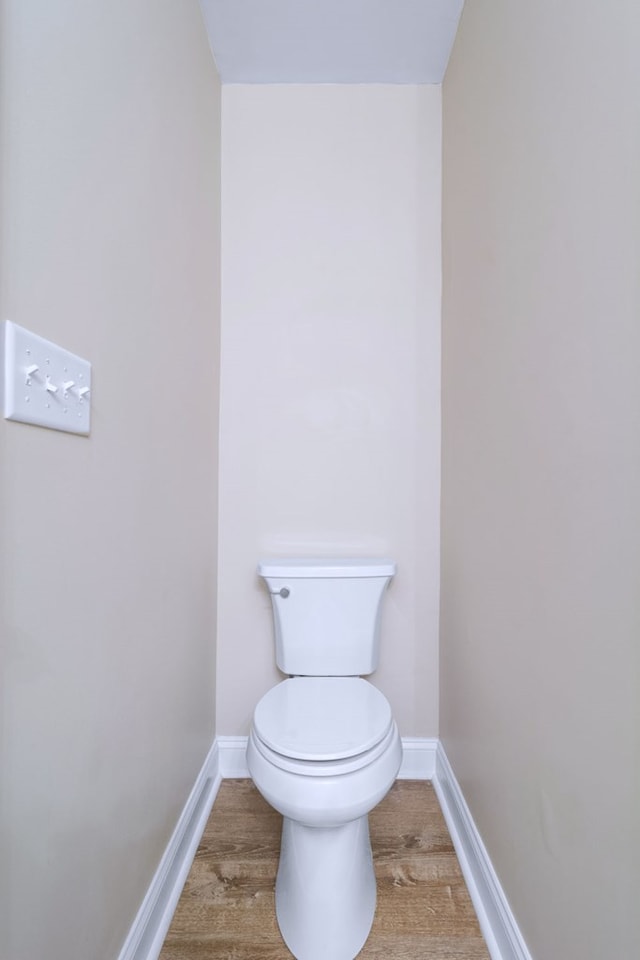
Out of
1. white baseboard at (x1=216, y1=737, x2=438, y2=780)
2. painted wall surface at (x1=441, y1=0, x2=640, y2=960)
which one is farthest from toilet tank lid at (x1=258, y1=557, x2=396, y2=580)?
white baseboard at (x1=216, y1=737, x2=438, y2=780)

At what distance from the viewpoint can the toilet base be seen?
970mm

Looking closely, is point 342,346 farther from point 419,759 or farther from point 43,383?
point 419,759

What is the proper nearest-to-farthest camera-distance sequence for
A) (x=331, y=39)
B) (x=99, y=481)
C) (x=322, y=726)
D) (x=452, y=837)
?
(x=99, y=481) → (x=322, y=726) → (x=452, y=837) → (x=331, y=39)

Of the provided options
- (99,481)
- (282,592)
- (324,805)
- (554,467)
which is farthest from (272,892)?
(554,467)

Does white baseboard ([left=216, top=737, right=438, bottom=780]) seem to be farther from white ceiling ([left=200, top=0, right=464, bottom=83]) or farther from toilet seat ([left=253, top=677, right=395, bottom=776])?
white ceiling ([left=200, top=0, right=464, bottom=83])

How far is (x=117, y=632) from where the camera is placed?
0.85 m

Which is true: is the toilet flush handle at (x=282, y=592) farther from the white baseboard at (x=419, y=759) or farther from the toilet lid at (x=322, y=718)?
the white baseboard at (x=419, y=759)

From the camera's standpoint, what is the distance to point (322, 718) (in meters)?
1.07

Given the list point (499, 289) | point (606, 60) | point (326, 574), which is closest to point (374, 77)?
point (499, 289)

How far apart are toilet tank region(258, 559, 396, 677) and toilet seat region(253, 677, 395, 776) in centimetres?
14

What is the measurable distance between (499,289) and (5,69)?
0.94 m

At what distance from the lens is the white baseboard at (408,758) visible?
1.56 m

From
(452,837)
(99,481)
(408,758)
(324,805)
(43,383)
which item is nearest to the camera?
(43,383)

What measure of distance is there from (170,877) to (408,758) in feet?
2.61
